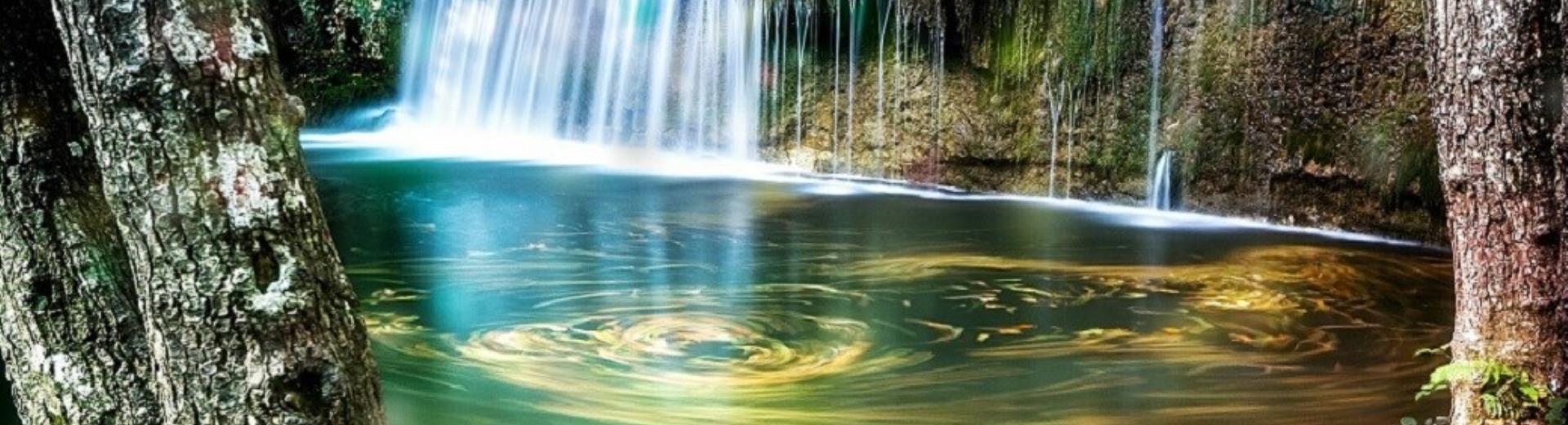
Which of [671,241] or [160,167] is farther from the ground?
[160,167]

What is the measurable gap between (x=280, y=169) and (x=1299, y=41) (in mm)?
8853

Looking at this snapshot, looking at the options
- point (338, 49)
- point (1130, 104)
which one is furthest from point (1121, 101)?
point (338, 49)

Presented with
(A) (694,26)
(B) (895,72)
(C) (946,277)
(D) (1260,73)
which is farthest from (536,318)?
(A) (694,26)

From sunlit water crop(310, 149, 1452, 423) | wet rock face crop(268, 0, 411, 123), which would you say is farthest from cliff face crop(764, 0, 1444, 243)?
wet rock face crop(268, 0, 411, 123)

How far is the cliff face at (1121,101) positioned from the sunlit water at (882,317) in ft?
2.24

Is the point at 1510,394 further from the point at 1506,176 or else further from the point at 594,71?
the point at 594,71

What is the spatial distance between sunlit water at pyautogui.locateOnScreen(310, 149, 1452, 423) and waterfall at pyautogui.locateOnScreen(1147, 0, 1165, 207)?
0.71 m

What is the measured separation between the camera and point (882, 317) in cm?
655

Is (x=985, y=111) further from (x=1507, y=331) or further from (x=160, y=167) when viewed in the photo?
(x=160, y=167)

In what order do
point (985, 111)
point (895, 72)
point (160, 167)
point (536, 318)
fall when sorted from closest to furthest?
point (160, 167)
point (536, 318)
point (985, 111)
point (895, 72)

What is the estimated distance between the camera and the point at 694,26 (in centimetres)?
1517

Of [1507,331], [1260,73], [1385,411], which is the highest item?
[1260,73]

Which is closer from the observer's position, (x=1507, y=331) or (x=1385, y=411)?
(x=1507, y=331)

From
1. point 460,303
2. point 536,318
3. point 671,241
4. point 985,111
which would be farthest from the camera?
point 985,111
